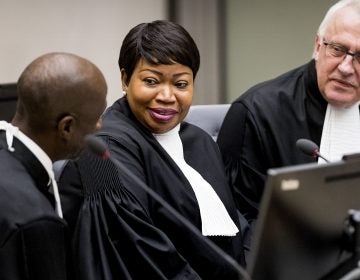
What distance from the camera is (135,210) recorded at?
166cm

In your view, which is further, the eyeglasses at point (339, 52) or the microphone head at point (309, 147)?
the eyeglasses at point (339, 52)

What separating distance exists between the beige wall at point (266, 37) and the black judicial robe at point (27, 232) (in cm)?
271

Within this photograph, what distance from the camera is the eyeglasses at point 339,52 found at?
2.13m

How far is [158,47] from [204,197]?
16.4 inches

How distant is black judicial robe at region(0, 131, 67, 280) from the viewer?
1287 millimetres

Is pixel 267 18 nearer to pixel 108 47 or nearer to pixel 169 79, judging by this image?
pixel 108 47

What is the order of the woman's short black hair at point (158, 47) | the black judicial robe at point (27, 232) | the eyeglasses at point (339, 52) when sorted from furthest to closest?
the eyeglasses at point (339, 52), the woman's short black hair at point (158, 47), the black judicial robe at point (27, 232)

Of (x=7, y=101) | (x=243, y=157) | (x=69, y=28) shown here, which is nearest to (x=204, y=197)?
(x=243, y=157)

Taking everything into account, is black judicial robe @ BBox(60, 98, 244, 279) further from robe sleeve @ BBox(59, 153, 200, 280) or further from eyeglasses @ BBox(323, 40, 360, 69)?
eyeglasses @ BBox(323, 40, 360, 69)

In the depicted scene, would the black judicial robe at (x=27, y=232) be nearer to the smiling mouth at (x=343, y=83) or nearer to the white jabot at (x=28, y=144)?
the white jabot at (x=28, y=144)

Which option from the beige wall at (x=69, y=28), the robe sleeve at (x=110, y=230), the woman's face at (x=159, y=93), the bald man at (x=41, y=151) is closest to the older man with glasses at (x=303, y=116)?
the woman's face at (x=159, y=93)

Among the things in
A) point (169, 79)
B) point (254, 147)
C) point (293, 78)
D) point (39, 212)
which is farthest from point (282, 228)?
point (293, 78)

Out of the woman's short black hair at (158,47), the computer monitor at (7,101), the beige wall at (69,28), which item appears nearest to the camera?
the woman's short black hair at (158,47)

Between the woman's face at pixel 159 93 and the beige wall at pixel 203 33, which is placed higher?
the woman's face at pixel 159 93
